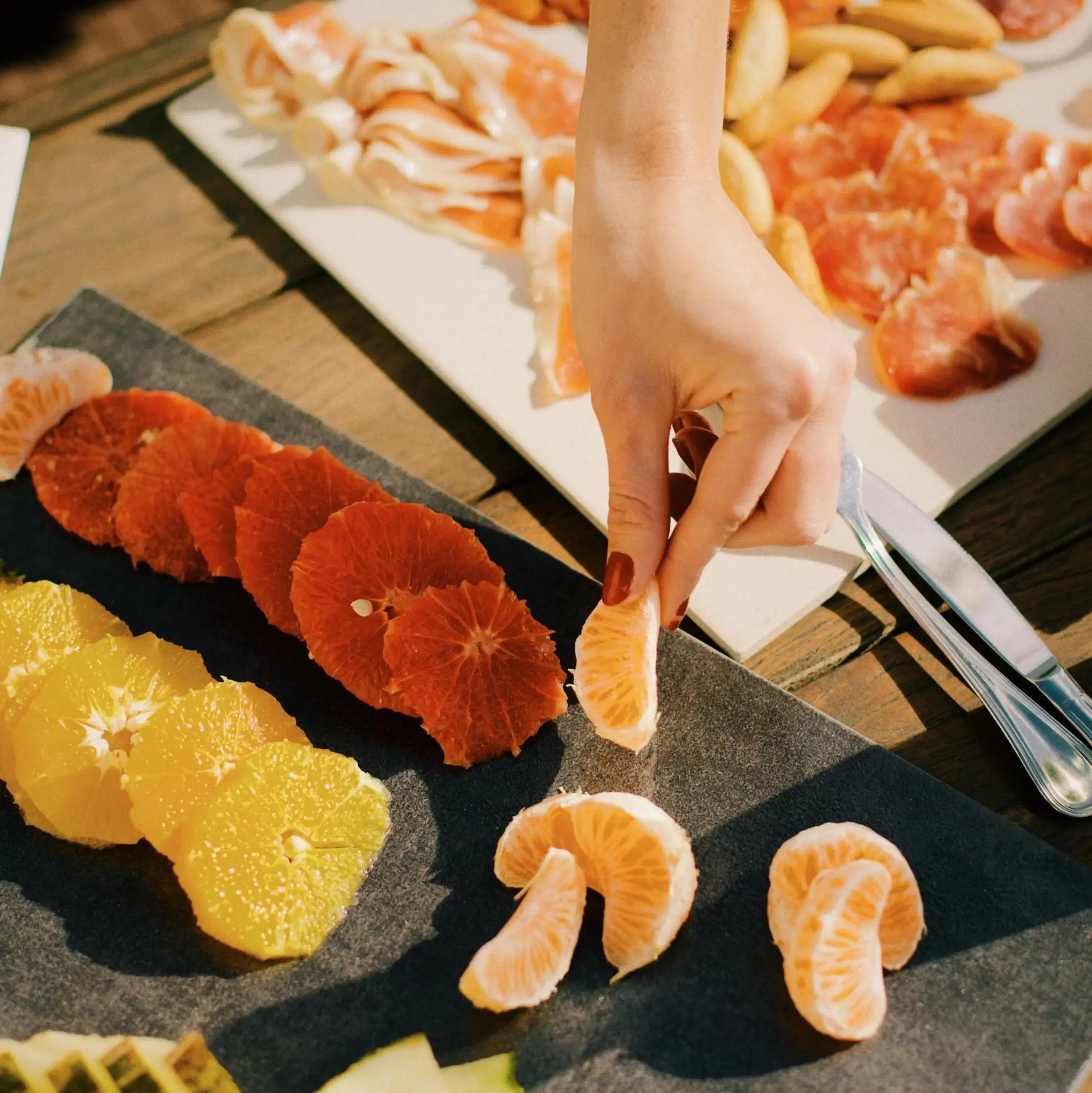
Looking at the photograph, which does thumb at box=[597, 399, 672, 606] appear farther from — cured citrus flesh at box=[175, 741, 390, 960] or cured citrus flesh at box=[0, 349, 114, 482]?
cured citrus flesh at box=[0, 349, 114, 482]

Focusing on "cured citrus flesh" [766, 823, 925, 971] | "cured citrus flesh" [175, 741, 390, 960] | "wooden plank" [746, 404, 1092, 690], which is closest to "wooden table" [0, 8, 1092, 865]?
"wooden plank" [746, 404, 1092, 690]

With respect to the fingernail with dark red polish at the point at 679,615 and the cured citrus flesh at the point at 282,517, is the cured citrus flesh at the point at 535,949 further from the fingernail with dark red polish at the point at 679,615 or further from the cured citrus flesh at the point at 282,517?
Result: the cured citrus flesh at the point at 282,517

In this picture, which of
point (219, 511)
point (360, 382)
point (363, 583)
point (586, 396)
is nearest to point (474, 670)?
point (363, 583)

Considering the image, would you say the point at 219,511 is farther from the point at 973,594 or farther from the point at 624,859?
the point at 973,594

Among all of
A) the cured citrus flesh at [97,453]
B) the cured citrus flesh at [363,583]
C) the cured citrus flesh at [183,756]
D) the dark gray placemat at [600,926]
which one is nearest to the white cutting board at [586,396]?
the dark gray placemat at [600,926]

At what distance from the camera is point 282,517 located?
4.12 feet

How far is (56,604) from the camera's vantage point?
A: 1258 millimetres

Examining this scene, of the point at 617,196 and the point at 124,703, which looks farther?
the point at 124,703

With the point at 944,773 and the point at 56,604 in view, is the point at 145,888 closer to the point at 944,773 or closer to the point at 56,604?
the point at 56,604

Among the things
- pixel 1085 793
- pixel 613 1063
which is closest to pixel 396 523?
pixel 613 1063

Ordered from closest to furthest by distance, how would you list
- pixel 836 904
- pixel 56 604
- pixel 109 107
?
1. pixel 836 904
2. pixel 56 604
3. pixel 109 107

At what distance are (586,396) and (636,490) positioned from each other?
48 centimetres

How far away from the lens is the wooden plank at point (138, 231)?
1717mm

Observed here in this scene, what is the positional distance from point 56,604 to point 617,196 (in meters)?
0.80
